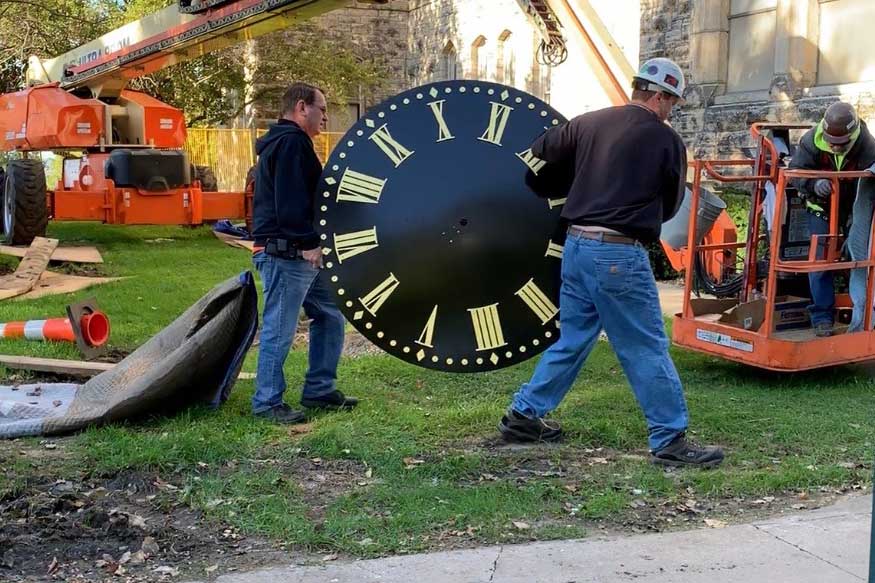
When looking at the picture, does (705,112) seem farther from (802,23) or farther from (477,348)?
(477,348)

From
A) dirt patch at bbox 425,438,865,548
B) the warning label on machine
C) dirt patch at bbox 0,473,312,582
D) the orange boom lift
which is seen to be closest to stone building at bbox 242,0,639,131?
the orange boom lift

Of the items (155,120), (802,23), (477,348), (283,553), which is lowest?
(283,553)

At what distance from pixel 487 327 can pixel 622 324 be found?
2.10 ft

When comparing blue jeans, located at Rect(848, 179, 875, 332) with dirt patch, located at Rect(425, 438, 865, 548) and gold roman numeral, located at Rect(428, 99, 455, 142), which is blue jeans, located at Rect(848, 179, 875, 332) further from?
gold roman numeral, located at Rect(428, 99, 455, 142)

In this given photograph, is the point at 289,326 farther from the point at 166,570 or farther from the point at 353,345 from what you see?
the point at 353,345

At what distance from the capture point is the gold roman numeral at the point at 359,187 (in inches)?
183

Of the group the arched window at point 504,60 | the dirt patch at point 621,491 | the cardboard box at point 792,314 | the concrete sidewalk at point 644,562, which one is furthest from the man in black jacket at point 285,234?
the arched window at point 504,60

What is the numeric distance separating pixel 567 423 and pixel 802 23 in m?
9.18

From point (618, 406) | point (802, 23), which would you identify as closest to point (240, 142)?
point (802, 23)

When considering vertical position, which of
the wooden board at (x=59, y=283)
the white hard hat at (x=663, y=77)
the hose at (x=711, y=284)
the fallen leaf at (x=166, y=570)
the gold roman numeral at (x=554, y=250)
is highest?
the white hard hat at (x=663, y=77)

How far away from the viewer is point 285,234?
5.47 metres

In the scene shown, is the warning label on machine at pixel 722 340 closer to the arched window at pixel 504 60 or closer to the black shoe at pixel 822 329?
the black shoe at pixel 822 329

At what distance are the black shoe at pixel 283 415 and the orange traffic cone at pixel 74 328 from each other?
7.17 ft

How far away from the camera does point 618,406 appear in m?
6.15
